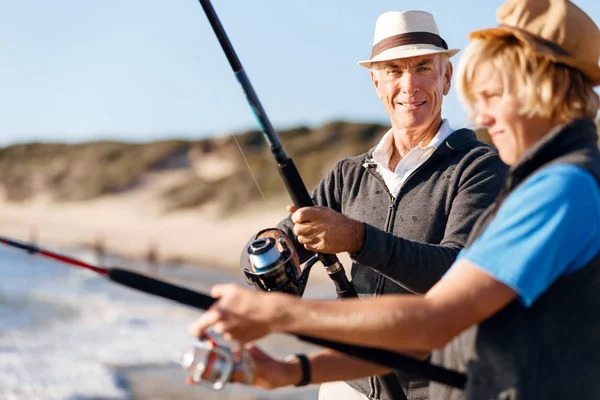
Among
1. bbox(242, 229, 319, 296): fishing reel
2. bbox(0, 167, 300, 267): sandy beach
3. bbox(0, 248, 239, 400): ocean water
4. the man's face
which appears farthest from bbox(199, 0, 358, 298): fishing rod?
bbox(0, 167, 300, 267): sandy beach

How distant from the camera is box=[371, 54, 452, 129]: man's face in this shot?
9.52 feet

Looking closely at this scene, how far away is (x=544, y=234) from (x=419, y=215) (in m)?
1.26

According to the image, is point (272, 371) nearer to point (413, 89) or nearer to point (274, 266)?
point (274, 266)

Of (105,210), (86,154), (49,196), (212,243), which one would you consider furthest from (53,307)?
(86,154)

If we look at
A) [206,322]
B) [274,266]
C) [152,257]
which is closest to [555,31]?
[206,322]

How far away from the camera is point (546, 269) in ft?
4.88

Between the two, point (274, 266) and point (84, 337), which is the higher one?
point (274, 266)

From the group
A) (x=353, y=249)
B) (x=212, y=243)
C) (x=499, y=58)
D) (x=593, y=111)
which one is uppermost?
(x=499, y=58)

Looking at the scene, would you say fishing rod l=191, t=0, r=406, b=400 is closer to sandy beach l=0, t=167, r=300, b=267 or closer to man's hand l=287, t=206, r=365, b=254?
man's hand l=287, t=206, r=365, b=254

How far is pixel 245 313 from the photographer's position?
1572mm

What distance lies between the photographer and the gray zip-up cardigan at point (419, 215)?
2.49 m

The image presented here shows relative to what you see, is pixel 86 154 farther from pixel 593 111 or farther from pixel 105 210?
pixel 593 111

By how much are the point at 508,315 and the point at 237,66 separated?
46.4 inches

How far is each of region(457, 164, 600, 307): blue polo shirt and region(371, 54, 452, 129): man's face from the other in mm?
1394
